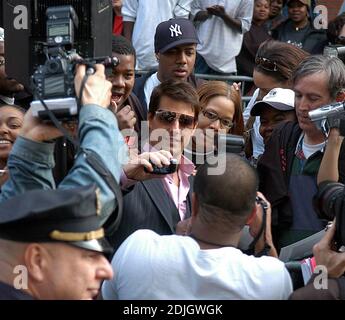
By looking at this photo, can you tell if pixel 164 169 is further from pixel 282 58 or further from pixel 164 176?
pixel 282 58

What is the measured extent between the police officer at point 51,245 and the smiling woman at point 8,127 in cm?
198

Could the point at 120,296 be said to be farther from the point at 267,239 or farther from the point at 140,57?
the point at 140,57

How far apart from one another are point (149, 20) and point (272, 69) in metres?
2.06

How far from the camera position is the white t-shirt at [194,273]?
2912 millimetres

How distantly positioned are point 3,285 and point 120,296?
0.57m

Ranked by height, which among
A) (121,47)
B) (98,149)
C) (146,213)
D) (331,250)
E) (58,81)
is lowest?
(146,213)

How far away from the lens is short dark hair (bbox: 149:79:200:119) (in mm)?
4418

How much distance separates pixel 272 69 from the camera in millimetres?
5598

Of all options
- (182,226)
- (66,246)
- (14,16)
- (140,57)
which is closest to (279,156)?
(182,226)

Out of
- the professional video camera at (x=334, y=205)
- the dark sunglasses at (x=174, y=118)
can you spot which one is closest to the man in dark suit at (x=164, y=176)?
the dark sunglasses at (x=174, y=118)

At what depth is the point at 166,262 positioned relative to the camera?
293 cm

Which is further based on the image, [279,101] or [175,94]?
[279,101]

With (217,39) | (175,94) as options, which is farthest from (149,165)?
(217,39)

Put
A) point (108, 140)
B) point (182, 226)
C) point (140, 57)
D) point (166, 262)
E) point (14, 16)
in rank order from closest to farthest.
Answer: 1. point (108, 140)
2. point (166, 262)
3. point (182, 226)
4. point (14, 16)
5. point (140, 57)
